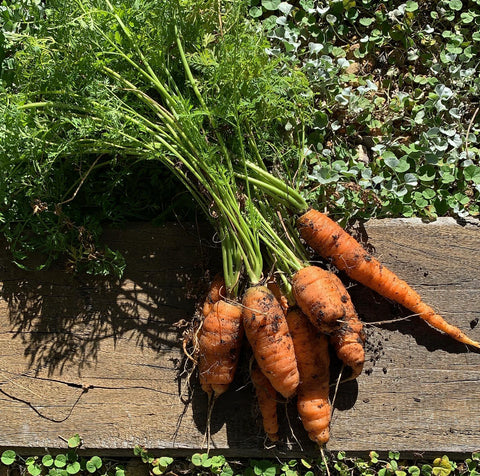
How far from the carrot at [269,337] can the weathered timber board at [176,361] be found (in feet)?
0.65

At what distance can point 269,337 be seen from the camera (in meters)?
2.27

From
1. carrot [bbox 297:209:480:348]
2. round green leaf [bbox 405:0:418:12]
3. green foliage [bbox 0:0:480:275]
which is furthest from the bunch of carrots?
round green leaf [bbox 405:0:418:12]

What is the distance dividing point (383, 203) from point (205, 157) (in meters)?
0.88

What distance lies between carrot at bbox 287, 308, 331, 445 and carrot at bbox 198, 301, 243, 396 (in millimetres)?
229

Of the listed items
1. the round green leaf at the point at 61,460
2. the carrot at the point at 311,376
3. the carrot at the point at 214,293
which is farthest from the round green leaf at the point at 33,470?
the carrot at the point at 311,376

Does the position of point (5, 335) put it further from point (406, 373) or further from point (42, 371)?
point (406, 373)

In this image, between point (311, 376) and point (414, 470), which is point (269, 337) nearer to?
point (311, 376)

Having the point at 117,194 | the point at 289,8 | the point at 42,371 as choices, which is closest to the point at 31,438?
the point at 42,371

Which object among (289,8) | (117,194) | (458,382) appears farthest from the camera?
(289,8)

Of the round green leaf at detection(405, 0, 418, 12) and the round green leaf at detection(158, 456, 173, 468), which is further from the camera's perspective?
the round green leaf at detection(405, 0, 418, 12)

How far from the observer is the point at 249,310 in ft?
7.43

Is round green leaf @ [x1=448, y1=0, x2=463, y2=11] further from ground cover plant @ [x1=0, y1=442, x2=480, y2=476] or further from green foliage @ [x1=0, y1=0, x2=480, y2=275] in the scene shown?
ground cover plant @ [x1=0, y1=442, x2=480, y2=476]

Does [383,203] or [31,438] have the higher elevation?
[383,203]

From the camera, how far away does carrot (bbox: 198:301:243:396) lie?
231 cm
